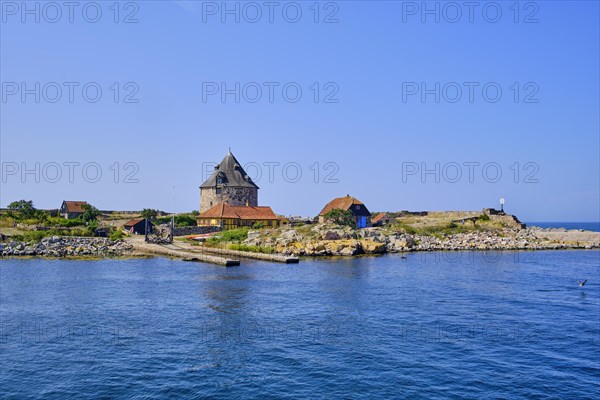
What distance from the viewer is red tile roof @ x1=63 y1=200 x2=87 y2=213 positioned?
97.6 metres

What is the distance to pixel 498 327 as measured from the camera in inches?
1039

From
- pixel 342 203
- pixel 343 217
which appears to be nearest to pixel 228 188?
pixel 342 203

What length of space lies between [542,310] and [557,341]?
→ 23.6ft

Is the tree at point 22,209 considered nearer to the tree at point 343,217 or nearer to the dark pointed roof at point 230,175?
the dark pointed roof at point 230,175

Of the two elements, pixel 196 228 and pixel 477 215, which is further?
pixel 477 215

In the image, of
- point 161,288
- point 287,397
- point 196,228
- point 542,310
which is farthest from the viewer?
point 196,228

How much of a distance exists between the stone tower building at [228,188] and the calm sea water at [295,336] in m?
47.2

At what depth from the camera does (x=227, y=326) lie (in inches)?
1019

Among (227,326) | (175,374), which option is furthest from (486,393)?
(227,326)

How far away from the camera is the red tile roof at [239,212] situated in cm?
8288

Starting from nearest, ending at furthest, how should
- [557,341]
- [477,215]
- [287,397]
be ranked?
[287,397], [557,341], [477,215]

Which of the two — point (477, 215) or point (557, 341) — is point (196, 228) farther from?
point (557, 341)

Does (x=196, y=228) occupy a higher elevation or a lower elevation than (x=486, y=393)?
higher

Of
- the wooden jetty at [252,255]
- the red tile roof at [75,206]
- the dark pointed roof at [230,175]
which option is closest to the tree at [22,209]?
the red tile roof at [75,206]
